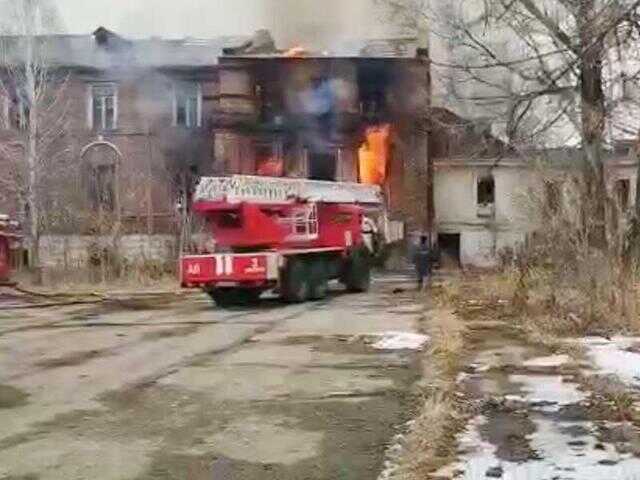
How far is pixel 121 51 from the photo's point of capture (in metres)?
39.2

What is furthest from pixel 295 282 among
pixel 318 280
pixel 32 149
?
pixel 32 149

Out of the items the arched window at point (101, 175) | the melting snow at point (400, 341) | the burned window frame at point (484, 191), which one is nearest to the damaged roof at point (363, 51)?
the melting snow at point (400, 341)

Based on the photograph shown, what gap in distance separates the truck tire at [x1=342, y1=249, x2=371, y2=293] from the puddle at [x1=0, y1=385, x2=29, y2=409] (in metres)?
15.9

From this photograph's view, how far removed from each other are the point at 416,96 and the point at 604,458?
31960 millimetres

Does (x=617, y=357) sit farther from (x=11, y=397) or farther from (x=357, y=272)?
(x=357, y=272)

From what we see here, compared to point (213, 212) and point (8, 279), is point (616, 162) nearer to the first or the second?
point (213, 212)

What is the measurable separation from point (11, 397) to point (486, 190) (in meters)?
35.8

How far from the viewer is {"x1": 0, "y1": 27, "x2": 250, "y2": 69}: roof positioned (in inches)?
1451

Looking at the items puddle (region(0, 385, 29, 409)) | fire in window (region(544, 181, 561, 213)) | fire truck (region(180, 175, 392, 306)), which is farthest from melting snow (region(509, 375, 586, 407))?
fire truck (region(180, 175, 392, 306))

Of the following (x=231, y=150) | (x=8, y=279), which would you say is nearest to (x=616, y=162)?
(x=8, y=279)

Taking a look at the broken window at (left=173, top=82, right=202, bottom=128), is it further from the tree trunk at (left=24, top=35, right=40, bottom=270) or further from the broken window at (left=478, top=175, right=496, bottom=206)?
the broken window at (left=478, top=175, right=496, bottom=206)

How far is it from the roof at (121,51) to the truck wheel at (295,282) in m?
14.3

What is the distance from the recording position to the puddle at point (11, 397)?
32.1 ft

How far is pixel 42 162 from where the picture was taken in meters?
34.1
